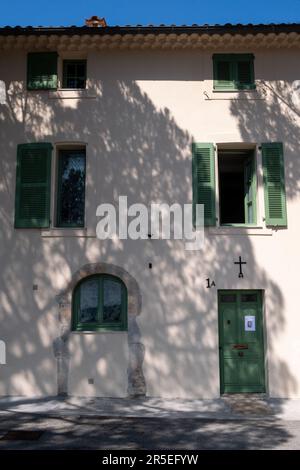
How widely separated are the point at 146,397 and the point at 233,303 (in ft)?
8.08

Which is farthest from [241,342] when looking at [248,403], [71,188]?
[71,188]

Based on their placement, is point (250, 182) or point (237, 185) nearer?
point (250, 182)

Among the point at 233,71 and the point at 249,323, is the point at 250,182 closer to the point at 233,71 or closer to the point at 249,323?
the point at 233,71

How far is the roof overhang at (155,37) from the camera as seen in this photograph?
29.5 ft

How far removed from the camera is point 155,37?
29.9 feet

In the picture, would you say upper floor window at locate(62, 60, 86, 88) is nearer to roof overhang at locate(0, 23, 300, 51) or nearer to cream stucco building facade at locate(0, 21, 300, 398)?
cream stucco building facade at locate(0, 21, 300, 398)

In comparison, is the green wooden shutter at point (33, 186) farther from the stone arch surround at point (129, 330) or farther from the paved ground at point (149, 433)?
the paved ground at point (149, 433)

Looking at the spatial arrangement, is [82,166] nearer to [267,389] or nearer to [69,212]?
[69,212]

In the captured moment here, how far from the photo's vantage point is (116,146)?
9.16 metres

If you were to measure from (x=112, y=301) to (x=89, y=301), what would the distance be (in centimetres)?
46

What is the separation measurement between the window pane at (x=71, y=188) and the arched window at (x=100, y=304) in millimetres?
1271

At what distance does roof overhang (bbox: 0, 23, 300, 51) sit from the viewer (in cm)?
899
